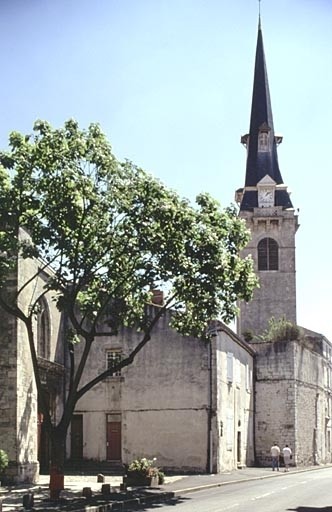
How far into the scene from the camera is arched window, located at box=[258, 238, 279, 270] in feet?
207

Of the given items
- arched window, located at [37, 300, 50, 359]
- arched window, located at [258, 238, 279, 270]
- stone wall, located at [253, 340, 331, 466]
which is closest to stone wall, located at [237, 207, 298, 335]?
arched window, located at [258, 238, 279, 270]

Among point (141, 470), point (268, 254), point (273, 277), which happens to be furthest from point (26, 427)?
point (268, 254)

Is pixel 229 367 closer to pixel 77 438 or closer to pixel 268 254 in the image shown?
pixel 77 438

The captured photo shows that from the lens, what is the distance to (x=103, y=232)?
23500mm

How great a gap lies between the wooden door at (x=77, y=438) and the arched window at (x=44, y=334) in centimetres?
578

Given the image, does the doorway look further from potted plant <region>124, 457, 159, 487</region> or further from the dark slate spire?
the dark slate spire

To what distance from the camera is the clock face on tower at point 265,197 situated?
65.4 m

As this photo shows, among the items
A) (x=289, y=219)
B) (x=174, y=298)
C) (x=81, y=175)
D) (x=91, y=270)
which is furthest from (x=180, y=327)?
(x=289, y=219)

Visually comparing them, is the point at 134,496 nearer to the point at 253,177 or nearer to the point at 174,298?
the point at 174,298

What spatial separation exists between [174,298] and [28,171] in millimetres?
5851

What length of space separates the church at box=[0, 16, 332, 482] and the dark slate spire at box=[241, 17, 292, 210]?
1409 cm

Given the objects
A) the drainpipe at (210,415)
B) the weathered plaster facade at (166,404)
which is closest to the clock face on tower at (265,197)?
the weathered plaster facade at (166,404)

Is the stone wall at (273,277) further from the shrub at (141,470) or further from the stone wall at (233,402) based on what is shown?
the shrub at (141,470)

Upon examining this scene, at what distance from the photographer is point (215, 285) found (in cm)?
2398
